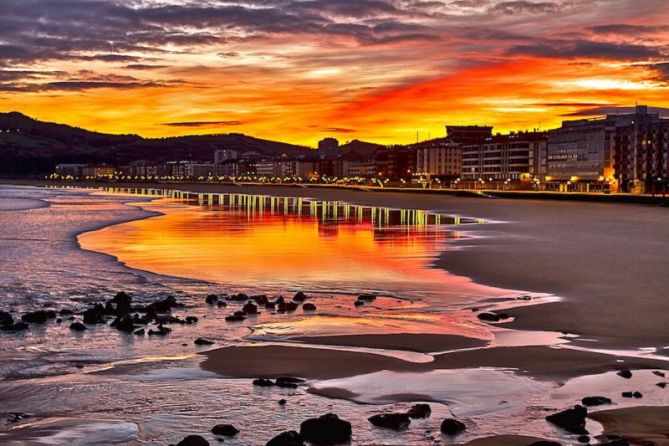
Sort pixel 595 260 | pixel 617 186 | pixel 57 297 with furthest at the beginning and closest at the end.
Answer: pixel 617 186 → pixel 595 260 → pixel 57 297

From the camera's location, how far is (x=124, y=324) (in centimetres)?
1412

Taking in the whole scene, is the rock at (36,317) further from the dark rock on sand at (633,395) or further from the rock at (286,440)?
the dark rock on sand at (633,395)

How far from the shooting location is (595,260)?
2772cm

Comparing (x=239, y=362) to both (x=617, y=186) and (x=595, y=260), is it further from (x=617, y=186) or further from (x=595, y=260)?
(x=617, y=186)

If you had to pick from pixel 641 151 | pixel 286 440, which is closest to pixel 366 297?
pixel 286 440

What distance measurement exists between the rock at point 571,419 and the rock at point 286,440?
273 centimetres

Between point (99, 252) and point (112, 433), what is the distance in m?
22.0

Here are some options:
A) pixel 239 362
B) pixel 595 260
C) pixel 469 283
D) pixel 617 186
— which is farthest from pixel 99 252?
pixel 617 186

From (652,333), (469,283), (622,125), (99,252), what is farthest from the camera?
(622,125)

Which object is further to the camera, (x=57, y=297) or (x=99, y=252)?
(x=99, y=252)

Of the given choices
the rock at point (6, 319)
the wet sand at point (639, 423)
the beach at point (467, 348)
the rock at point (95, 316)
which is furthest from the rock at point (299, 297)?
the wet sand at point (639, 423)

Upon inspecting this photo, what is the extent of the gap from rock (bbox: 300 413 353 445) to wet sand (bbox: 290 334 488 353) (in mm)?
4305

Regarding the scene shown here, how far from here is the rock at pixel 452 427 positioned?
8.55m

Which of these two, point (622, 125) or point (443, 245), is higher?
point (622, 125)
